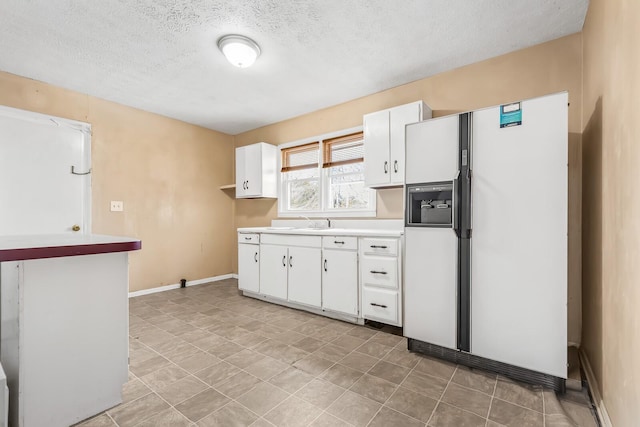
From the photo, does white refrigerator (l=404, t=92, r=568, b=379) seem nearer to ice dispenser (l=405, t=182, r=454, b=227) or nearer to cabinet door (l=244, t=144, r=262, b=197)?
ice dispenser (l=405, t=182, r=454, b=227)

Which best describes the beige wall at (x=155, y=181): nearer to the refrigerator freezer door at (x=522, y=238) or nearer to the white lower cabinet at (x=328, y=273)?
the white lower cabinet at (x=328, y=273)

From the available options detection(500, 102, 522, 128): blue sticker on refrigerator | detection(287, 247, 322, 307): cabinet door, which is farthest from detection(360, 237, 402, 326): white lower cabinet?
detection(500, 102, 522, 128): blue sticker on refrigerator

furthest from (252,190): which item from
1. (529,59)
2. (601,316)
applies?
(601,316)

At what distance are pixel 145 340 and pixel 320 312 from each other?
5.66 feet

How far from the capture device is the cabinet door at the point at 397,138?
3.07 metres

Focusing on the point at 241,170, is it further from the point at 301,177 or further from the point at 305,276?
the point at 305,276

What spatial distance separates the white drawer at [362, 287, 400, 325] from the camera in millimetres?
2764

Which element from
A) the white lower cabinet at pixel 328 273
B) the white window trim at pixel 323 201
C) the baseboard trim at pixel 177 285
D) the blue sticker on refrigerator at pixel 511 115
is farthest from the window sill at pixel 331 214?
the blue sticker on refrigerator at pixel 511 115

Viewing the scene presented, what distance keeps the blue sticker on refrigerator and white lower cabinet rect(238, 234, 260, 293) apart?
3.00 metres

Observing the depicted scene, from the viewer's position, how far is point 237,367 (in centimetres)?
217

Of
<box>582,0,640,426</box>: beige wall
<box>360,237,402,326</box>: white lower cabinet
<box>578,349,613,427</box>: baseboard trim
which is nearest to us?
<box>582,0,640,426</box>: beige wall

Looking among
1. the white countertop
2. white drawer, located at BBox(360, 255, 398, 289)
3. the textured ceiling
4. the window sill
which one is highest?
the textured ceiling

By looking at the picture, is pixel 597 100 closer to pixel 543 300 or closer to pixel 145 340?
pixel 543 300

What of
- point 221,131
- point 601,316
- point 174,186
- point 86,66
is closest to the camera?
point 601,316
